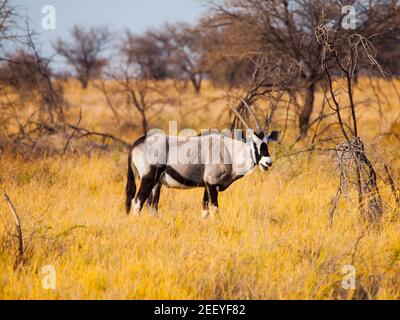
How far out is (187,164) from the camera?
523 centimetres

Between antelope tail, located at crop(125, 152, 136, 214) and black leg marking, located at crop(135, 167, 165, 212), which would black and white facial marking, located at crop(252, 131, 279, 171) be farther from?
antelope tail, located at crop(125, 152, 136, 214)

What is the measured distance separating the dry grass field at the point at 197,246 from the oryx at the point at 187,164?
264 mm

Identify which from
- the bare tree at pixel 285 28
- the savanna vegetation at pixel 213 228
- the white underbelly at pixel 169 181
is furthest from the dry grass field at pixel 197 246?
the bare tree at pixel 285 28

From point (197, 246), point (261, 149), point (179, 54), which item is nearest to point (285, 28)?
point (261, 149)

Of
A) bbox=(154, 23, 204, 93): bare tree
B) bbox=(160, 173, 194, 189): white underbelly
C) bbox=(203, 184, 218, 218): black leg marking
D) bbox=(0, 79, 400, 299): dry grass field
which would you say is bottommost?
bbox=(0, 79, 400, 299): dry grass field

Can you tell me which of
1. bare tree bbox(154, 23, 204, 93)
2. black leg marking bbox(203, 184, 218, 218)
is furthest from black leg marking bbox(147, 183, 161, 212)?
bare tree bbox(154, 23, 204, 93)

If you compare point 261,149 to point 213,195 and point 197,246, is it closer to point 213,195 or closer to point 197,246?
point 213,195

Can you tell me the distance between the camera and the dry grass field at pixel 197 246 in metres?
3.22

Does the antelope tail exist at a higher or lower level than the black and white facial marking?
lower

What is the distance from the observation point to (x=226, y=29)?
40.2 ft

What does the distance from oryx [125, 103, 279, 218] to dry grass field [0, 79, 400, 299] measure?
264 mm

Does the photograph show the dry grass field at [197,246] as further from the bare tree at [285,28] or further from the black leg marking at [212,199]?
the bare tree at [285,28]

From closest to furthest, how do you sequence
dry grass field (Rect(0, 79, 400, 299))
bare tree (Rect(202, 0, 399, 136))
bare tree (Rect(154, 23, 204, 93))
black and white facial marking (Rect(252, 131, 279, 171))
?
dry grass field (Rect(0, 79, 400, 299)), black and white facial marking (Rect(252, 131, 279, 171)), bare tree (Rect(202, 0, 399, 136)), bare tree (Rect(154, 23, 204, 93))

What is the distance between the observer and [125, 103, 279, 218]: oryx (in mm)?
5172
